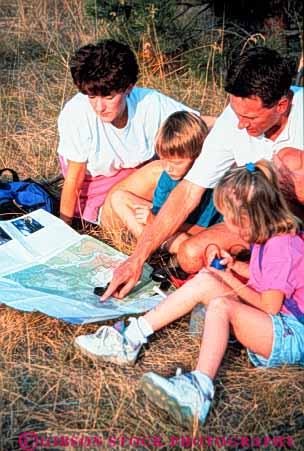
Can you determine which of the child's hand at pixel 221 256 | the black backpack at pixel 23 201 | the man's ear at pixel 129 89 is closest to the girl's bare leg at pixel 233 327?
the child's hand at pixel 221 256

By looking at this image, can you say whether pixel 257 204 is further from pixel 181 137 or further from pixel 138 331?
pixel 181 137

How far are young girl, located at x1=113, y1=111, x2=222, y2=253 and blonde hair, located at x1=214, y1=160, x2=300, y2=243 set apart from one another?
33.1 inches

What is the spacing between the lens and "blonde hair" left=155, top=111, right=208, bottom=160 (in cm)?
348

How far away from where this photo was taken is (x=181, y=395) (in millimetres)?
2396

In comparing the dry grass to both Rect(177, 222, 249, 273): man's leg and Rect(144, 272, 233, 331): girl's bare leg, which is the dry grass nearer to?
Rect(144, 272, 233, 331): girl's bare leg

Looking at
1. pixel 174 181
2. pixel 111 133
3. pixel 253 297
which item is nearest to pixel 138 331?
pixel 253 297

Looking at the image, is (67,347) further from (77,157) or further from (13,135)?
(13,135)

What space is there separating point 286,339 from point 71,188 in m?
1.64

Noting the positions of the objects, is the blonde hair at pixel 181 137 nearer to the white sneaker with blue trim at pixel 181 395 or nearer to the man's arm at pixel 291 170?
the man's arm at pixel 291 170

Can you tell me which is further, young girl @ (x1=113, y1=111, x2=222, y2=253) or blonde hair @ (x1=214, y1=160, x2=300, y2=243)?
young girl @ (x1=113, y1=111, x2=222, y2=253)

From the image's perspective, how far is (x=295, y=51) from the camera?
6156 millimetres

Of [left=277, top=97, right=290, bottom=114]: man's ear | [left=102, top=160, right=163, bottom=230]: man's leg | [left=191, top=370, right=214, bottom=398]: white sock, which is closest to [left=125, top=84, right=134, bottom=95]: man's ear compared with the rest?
[left=102, top=160, right=163, bottom=230]: man's leg

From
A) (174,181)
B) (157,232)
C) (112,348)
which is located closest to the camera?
(112,348)

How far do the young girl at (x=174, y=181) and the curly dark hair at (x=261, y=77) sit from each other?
21.1 inches
